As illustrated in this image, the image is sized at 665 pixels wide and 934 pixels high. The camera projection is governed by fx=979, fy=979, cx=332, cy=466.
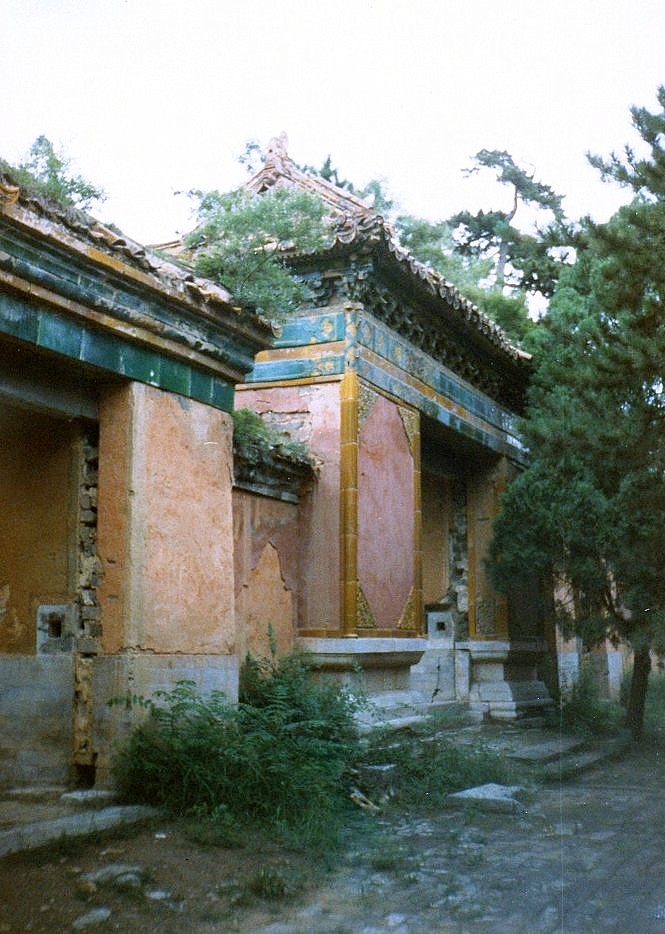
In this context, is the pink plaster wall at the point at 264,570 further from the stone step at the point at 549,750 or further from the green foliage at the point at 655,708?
the green foliage at the point at 655,708

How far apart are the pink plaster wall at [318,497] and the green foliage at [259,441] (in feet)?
0.68

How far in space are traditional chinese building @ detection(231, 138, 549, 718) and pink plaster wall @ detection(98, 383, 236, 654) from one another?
8.16ft

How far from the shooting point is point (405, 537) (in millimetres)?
10500

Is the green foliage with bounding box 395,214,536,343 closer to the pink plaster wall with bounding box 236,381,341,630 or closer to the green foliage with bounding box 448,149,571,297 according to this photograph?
the green foliage with bounding box 448,149,571,297

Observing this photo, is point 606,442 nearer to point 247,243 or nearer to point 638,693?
point 247,243

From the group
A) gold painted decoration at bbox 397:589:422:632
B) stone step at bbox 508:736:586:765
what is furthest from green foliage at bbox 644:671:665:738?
gold painted decoration at bbox 397:589:422:632

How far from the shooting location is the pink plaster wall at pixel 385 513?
9680mm

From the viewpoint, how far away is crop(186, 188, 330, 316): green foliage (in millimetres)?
7898

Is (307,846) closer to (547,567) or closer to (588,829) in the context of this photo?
(588,829)

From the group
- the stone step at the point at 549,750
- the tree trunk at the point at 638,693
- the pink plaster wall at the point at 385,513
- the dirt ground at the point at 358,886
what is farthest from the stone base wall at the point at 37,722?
the tree trunk at the point at 638,693

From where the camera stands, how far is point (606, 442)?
9.46m

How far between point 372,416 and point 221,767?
196 inches

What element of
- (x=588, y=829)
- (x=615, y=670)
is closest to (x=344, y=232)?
(x=588, y=829)

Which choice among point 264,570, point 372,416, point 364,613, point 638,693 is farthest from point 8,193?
point 638,693
